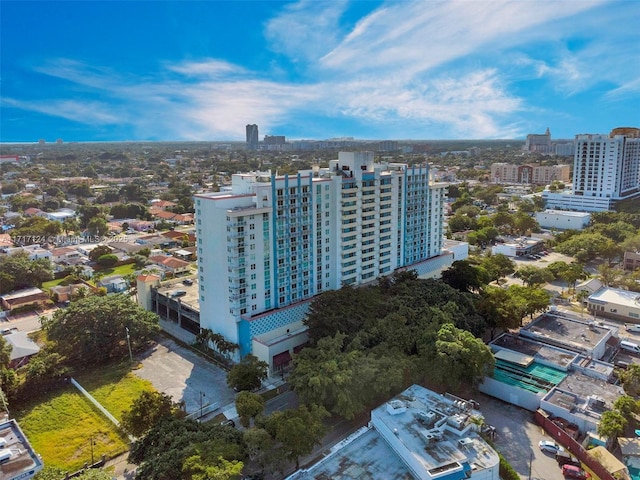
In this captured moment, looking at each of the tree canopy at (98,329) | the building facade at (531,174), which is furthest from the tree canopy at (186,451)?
the building facade at (531,174)

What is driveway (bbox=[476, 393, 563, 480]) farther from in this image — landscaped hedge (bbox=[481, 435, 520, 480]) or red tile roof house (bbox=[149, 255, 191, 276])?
red tile roof house (bbox=[149, 255, 191, 276])

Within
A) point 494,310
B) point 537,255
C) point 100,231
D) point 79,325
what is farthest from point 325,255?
point 100,231

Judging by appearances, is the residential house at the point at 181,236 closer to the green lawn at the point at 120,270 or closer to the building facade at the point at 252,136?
the green lawn at the point at 120,270

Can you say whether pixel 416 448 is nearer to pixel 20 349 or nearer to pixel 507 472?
pixel 507 472

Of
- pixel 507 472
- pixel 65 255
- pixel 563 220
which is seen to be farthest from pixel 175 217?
pixel 507 472

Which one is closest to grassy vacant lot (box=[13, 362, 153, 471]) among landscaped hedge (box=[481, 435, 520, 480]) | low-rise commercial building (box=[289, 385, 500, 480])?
low-rise commercial building (box=[289, 385, 500, 480])

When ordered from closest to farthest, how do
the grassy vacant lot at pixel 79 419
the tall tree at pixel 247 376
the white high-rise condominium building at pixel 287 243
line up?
the grassy vacant lot at pixel 79 419 → the tall tree at pixel 247 376 → the white high-rise condominium building at pixel 287 243
